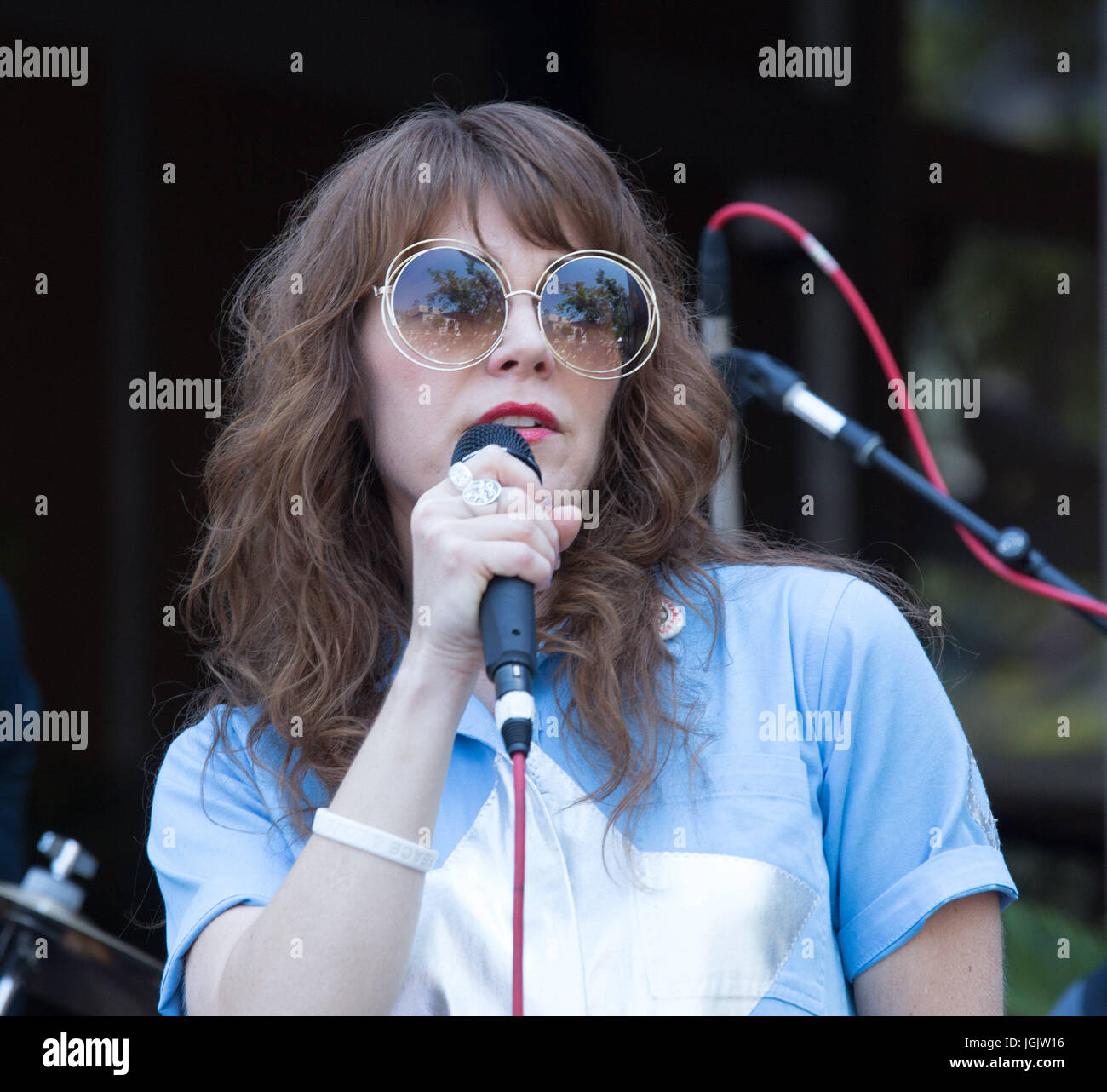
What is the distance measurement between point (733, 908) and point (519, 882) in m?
0.31

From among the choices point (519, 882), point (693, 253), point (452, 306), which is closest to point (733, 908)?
point (519, 882)

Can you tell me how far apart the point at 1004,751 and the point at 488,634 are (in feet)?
19.4

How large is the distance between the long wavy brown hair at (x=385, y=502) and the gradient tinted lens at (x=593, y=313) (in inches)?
3.1

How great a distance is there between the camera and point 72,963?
77.0 inches

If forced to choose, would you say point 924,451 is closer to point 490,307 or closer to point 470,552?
point 490,307

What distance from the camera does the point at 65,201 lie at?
542 centimetres

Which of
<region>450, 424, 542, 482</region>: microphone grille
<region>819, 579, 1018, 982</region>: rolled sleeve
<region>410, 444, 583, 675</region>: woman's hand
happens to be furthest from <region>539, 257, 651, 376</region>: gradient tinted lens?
<region>819, 579, 1018, 982</region>: rolled sleeve

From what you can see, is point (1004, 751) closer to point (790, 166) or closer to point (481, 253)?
point (790, 166)

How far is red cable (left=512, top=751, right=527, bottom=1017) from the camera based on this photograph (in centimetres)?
106

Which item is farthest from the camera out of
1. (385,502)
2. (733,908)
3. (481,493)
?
(385,502)

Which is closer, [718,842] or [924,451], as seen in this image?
[718,842]

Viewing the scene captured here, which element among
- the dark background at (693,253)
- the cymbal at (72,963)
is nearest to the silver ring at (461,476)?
the cymbal at (72,963)

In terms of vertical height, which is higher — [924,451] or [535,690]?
[924,451]

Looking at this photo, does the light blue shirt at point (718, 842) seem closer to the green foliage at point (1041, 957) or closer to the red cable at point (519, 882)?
the red cable at point (519, 882)
